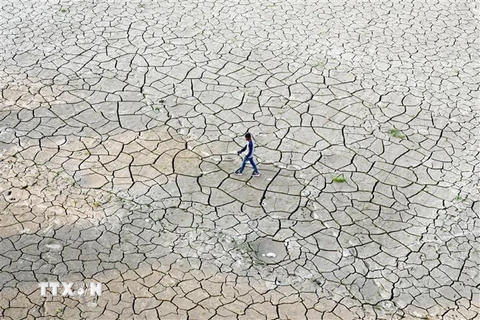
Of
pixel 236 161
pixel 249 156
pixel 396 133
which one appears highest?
pixel 396 133

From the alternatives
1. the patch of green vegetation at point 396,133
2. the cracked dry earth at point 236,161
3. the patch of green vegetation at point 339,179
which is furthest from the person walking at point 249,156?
the patch of green vegetation at point 396,133

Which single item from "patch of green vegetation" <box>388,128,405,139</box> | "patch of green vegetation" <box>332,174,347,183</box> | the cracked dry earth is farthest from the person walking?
"patch of green vegetation" <box>388,128,405,139</box>

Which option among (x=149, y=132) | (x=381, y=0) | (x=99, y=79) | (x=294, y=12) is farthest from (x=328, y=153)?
(x=381, y=0)

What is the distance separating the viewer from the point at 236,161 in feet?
25.4

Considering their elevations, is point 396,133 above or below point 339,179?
above

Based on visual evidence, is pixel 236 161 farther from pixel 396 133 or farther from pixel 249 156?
pixel 396 133

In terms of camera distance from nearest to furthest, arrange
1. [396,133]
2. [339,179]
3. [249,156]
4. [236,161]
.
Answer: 1. [249,156]
2. [339,179]
3. [236,161]
4. [396,133]

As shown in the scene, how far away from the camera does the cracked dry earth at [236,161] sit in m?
6.15

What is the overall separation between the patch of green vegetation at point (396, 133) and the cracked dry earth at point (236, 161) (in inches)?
0.7

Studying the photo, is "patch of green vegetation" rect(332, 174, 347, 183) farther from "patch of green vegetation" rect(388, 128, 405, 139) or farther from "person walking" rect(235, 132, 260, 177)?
"patch of green vegetation" rect(388, 128, 405, 139)

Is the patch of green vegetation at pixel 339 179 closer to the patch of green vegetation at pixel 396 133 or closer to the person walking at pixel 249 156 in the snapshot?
the person walking at pixel 249 156

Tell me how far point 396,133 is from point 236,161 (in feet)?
6.93

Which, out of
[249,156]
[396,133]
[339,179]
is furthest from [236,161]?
[396,133]

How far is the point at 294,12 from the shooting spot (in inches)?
449
